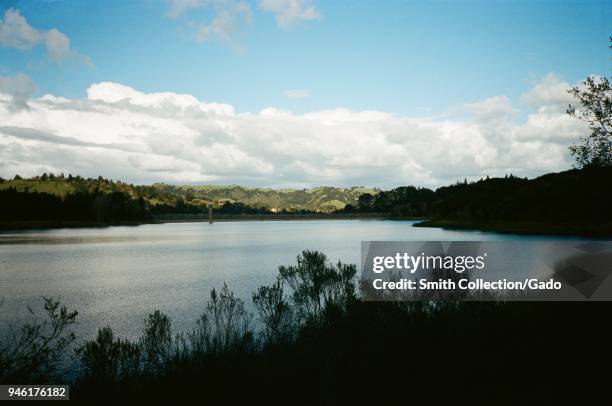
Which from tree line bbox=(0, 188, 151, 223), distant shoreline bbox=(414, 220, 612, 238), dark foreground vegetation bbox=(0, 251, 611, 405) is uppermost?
tree line bbox=(0, 188, 151, 223)

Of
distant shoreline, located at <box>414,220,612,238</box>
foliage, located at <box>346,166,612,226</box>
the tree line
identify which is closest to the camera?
distant shoreline, located at <box>414,220,612,238</box>

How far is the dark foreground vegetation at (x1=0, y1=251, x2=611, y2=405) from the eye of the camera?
9.43m

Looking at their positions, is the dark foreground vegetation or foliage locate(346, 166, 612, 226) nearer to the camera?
the dark foreground vegetation

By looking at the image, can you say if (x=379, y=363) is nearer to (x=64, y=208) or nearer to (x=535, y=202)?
(x=535, y=202)

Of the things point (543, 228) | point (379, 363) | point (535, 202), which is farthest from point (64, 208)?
point (379, 363)

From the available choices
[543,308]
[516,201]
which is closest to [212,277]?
[543,308]

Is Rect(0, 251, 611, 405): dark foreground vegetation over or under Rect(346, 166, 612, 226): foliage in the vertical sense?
under

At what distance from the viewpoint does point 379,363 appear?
34.7ft

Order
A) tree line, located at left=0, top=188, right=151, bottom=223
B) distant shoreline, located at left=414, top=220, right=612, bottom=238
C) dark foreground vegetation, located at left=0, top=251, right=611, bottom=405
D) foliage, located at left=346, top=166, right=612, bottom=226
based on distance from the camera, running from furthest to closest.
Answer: tree line, located at left=0, top=188, right=151, bottom=223
foliage, located at left=346, top=166, right=612, bottom=226
distant shoreline, located at left=414, top=220, right=612, bottom=238
dark foreground vegetation, located at left=0, top=251, right=611, bottom=405

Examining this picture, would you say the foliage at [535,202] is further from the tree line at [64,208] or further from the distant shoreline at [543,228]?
the tree line at [64,208]

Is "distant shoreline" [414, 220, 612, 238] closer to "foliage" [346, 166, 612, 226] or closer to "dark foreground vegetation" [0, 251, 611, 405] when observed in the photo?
"foliage" [346, 166, 612, 226]

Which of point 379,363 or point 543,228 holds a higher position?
point 379,363

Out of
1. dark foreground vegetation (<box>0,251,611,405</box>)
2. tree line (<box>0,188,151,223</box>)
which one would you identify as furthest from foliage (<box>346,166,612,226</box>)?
tree line (<box>0,188,151,223</box>)

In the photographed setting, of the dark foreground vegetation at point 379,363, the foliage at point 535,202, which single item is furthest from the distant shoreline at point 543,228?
the dark foreground vegetation at point 379,363
